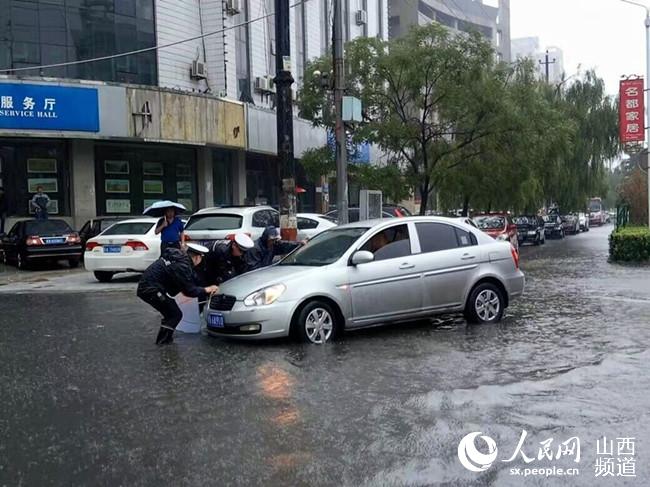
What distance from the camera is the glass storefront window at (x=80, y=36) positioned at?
21609 millimetres

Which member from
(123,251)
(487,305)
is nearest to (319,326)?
(487,305)

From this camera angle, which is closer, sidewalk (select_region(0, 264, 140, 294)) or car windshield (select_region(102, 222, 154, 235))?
sidewalk (select_region(0, 264, 140, 294))

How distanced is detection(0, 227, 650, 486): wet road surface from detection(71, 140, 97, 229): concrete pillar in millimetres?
13877

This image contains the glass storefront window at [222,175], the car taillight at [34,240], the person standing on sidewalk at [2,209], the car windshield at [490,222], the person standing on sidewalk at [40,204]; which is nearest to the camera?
the car taillight at [34,240]

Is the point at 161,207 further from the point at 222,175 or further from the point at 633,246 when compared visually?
the point at 222,175

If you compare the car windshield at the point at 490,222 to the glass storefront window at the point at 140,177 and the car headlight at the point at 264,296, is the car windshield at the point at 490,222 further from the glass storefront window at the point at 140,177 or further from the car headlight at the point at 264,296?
the car headlight at the point at 264,296

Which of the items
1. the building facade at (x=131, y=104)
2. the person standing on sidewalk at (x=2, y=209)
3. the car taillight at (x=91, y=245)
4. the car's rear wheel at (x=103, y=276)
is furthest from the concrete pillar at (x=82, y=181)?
the car taillight at (x=91, y=245)

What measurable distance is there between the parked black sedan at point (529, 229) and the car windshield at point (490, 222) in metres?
7.60

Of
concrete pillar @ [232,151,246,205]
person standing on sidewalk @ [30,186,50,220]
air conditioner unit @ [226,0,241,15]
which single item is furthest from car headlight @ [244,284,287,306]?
concrete pillar @ [232,151,246,205]

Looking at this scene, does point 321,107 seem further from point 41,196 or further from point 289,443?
point 289,443

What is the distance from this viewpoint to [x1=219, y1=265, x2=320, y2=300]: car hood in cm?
820

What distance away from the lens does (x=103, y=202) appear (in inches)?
958

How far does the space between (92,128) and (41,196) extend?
261 centimetres

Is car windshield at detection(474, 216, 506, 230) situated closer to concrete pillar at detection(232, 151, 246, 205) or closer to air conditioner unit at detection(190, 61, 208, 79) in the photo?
concrete pillar at detection(232, 151, 246, 205)
